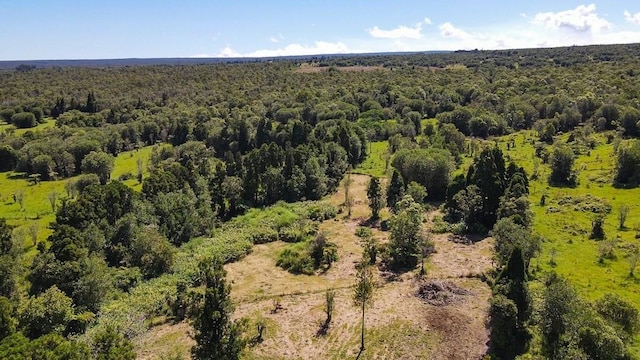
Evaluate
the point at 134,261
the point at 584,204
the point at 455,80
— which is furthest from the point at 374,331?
the point at 455,80

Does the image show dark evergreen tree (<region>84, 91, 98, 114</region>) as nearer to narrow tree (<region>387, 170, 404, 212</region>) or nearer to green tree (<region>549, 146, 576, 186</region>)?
narrow tree (<region>387, 170, 404, 212</region>)

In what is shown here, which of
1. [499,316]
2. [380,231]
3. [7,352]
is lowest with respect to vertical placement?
[380,231]

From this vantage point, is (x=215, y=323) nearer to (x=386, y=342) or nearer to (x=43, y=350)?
(x=43, y=350)

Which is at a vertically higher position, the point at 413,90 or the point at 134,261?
the point at 413,90

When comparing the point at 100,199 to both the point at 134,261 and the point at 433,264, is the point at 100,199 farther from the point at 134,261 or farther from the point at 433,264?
the point at 433,264

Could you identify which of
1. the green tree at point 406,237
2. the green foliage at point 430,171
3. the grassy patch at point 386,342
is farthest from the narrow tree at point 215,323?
the green foliage at point 430,171

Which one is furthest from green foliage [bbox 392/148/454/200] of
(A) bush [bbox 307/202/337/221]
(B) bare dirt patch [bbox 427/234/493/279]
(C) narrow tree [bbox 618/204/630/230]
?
(C) narrow tree [bbox 618/204/630/230]
